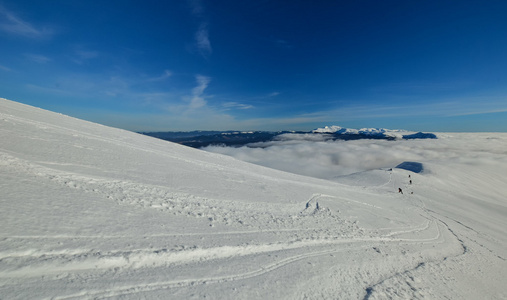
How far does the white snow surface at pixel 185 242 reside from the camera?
338 centimetres

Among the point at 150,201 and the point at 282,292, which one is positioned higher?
the point at 150,201

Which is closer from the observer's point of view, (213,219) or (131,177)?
(213,219)

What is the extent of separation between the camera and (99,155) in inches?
377

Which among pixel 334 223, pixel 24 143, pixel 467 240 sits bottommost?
pixel 467 240

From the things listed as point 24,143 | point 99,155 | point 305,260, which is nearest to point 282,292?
point 305,260

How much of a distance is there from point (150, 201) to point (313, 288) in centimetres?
506

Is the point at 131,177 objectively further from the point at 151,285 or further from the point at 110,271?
the point at 151,285

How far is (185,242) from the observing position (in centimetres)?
469

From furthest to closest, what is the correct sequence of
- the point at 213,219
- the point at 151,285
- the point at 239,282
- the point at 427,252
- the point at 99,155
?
the point at 99,155, the point at 427,252, the point at 213,219, the point at 239,282, the point at 151,285

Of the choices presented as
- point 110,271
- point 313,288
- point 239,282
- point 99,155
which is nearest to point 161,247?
point 110,271

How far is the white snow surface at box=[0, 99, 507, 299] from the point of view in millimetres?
3375

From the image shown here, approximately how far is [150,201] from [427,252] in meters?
10.1

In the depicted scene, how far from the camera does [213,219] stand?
6.25m

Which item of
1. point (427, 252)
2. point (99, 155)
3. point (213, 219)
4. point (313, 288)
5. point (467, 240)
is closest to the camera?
point (313, 288)
